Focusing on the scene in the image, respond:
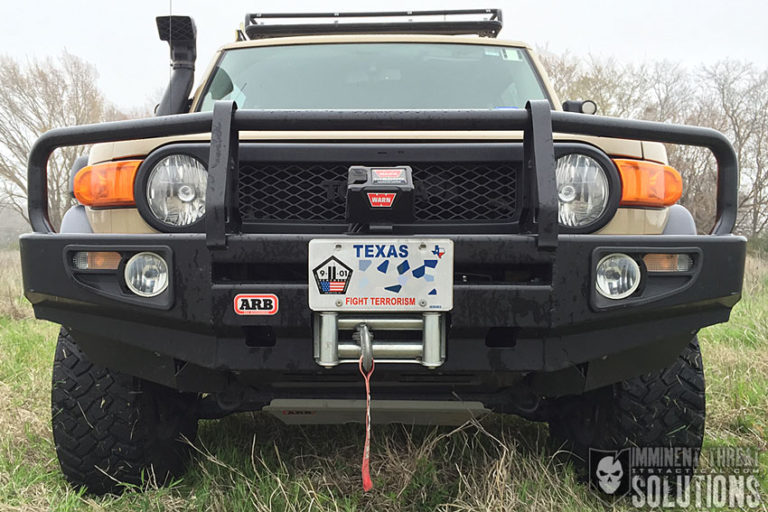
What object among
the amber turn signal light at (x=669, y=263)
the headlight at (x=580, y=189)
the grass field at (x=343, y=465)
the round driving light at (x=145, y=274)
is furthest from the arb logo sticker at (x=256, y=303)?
the amber turn signal light at (x=669, y=263)

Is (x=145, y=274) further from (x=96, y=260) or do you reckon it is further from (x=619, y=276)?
(x=619, y=276)

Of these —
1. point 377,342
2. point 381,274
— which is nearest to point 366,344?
point 377,342

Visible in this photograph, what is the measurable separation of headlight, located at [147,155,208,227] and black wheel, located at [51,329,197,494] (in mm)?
671

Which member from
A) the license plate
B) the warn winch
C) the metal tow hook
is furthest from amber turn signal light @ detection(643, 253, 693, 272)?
the metal tow hook

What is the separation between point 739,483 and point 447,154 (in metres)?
1.67

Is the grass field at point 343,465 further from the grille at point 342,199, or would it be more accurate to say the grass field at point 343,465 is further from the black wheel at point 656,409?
the grille at point 342,199

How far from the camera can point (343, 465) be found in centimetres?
230

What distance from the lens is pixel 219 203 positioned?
5.04 ft

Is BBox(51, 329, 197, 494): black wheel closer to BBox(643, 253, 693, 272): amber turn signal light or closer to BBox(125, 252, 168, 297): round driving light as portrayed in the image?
BBox(125, 252, 168, 297): round driving light

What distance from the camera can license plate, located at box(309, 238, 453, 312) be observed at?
1.54 meters

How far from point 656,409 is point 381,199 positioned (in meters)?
1.26

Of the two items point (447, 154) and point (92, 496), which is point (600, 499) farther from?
point (92, 496)

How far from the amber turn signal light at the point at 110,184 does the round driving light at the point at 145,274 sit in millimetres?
213

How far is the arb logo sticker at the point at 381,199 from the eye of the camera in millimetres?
1564
